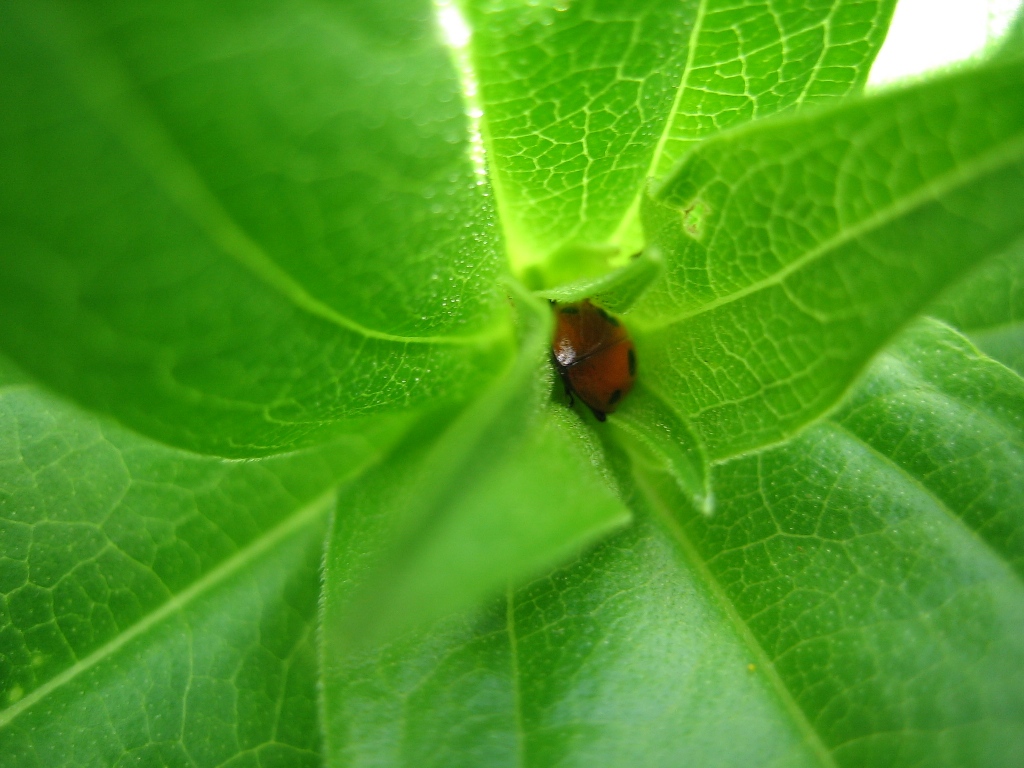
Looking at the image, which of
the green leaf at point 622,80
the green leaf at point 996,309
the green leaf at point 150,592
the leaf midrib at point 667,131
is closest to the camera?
the green leaf at point 622,80

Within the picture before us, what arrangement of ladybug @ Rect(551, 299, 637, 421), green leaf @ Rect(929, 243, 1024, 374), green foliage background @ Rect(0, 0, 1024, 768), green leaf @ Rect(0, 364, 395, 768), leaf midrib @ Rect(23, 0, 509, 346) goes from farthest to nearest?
green leaf @ Rect(929, 243, 1024, 374)
green leaf @ Rect(0, 364, 395, 768)
ladybug @ Rect(551, 299, 637, 421)
green foliage background @ Rect(0, 0, 1024, 768)
leaf midrib @ Rect(23, 0, 509, 346)

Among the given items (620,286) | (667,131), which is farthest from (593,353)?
(667,131)

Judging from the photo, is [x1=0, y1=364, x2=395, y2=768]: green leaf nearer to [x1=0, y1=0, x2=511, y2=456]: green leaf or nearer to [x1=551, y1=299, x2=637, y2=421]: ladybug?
[x1=551, y1=299, x2=637, y2=421]: ladybug

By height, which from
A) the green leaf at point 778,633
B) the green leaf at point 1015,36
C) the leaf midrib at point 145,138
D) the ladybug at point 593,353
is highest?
the leaf midrib at point 145,138

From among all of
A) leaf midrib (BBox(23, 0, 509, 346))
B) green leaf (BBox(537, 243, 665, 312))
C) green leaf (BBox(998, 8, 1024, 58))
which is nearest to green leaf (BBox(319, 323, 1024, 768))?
green leaf (BBox(537, 243, 665, 312))

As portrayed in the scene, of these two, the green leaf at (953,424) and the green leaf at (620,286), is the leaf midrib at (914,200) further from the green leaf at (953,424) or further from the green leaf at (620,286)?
the green leaf at (953,424)

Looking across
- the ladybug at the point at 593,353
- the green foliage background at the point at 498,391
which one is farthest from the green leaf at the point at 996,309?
the ladybug at the point at 593,353

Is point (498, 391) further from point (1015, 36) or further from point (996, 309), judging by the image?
point (1015, 36)
